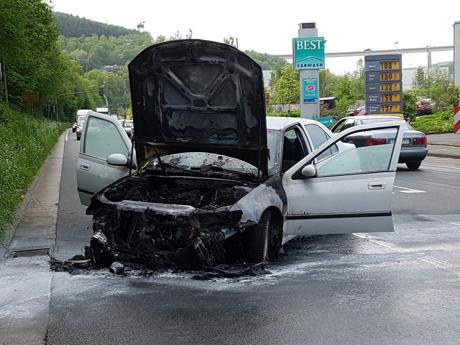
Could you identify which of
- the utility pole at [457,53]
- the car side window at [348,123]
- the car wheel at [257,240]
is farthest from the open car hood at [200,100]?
the utility pole at [457,53]

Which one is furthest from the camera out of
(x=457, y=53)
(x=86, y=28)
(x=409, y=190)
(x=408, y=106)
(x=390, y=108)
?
(x=86, y=28)

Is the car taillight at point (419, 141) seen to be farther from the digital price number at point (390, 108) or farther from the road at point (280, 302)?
the digital price number at point (390, 108)

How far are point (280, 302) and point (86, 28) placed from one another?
145 meters

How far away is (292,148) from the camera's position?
7.83m

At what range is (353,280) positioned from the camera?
6035 millimetres

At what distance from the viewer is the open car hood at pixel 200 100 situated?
635 centimetres

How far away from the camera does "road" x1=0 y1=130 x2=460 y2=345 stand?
4598 millimetres

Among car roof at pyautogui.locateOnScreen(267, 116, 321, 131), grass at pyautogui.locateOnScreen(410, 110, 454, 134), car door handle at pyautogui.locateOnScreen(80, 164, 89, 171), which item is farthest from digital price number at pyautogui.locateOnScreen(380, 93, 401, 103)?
car door handle at pyautogui.locateOnScreen(80, 164, 89, 171)

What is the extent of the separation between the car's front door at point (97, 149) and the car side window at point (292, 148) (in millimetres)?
2260

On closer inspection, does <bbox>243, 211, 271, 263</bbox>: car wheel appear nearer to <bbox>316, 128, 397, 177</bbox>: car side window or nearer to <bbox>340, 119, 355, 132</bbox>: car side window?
<bbox>316, 128, 397, 177</bbox>: car side window

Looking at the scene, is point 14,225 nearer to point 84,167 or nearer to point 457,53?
point 84,167

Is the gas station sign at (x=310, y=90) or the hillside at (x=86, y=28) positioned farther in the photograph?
the hillside at (x=86, y=28)

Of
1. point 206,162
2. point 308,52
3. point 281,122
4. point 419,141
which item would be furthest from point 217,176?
point 308,52

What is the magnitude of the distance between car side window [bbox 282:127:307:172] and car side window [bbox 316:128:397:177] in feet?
2.47
